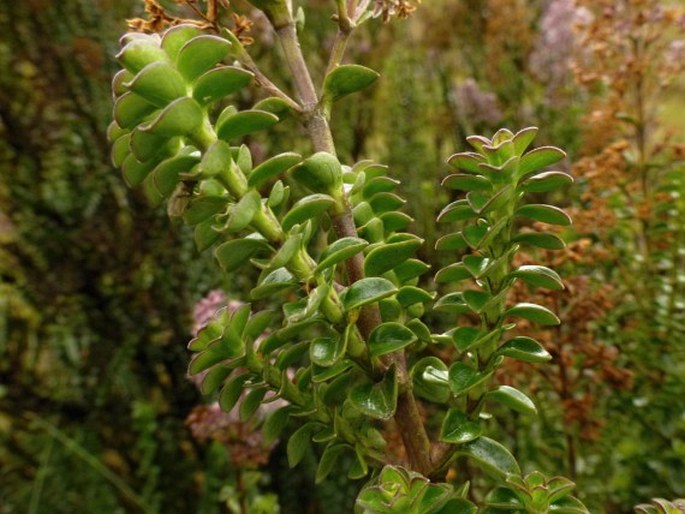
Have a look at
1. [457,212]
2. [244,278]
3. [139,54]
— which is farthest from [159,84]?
[244,278]

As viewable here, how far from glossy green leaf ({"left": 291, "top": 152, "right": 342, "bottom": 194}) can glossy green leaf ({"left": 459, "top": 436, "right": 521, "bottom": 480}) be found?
0.33 ft

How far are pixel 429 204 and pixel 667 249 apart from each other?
0.74 ft

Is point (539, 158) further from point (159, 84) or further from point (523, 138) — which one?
point (159, 84)

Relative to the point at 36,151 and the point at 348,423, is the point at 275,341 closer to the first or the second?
the point at 348,423

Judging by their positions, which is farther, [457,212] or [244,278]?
[244,278]

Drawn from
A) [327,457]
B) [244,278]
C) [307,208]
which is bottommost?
[244,278]

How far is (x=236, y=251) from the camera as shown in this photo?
9.4 inches

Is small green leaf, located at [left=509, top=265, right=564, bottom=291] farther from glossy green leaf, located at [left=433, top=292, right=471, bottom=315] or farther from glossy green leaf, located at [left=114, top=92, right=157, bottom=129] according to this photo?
glossy green leaf, located at [left=114, top=92, right=157, bottom=129]

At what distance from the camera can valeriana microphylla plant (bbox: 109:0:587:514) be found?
22 centimetres

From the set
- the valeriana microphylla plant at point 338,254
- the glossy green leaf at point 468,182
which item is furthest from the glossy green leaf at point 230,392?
the glossy green leaf at point 468,182

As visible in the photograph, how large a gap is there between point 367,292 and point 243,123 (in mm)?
67

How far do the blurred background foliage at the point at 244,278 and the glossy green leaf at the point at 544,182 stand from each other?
0.53 ft

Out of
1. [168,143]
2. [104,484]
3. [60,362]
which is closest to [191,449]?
[104,484]

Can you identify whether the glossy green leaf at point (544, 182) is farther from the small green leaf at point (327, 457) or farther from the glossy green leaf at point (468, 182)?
the small green leaf at point (327, 457)
